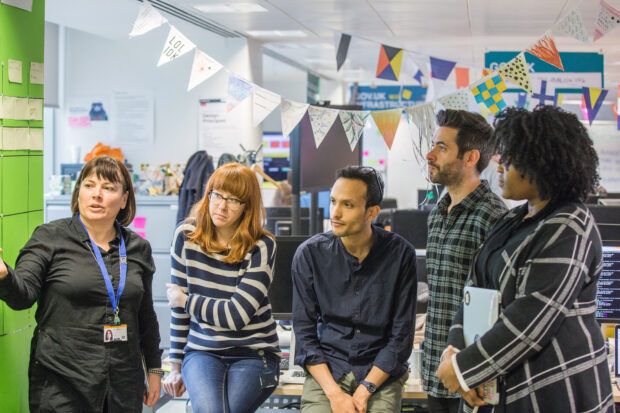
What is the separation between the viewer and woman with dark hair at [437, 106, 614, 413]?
1.67m

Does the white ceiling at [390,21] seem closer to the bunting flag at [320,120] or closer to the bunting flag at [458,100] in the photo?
the bunting flag at [320,120]

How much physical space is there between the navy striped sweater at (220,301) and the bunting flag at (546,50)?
190cm

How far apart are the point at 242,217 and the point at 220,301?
0.34 metres

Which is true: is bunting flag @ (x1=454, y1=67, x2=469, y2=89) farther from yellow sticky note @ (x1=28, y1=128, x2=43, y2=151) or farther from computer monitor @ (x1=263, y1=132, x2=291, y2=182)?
computer monitor @ (x1=263, y1=132, x2=291, y2=182)

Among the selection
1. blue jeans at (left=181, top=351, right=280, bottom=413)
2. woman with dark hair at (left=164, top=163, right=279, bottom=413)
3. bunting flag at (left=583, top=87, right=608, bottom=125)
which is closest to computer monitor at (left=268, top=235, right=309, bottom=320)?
woman with dark hair at (left=164, top=163, right=279, bottom=413)

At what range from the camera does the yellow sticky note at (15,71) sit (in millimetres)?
2584

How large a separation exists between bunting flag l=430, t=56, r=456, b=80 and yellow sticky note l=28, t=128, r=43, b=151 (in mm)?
2513

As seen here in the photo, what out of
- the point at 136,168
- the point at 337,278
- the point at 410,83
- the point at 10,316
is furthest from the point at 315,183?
the point at 410,83

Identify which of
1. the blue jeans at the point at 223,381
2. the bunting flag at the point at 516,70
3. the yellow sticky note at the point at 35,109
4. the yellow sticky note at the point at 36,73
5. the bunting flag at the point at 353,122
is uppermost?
the bunting flag at the point at 516,70

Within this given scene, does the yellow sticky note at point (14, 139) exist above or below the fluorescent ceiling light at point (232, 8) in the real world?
below

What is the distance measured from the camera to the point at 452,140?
95.4 inches

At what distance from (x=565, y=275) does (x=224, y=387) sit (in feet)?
4.19

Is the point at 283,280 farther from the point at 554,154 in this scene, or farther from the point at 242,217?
the point at 554,154

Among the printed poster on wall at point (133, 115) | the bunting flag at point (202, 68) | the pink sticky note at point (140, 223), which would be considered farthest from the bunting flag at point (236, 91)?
the printed poster on wall at point (133, 115)
